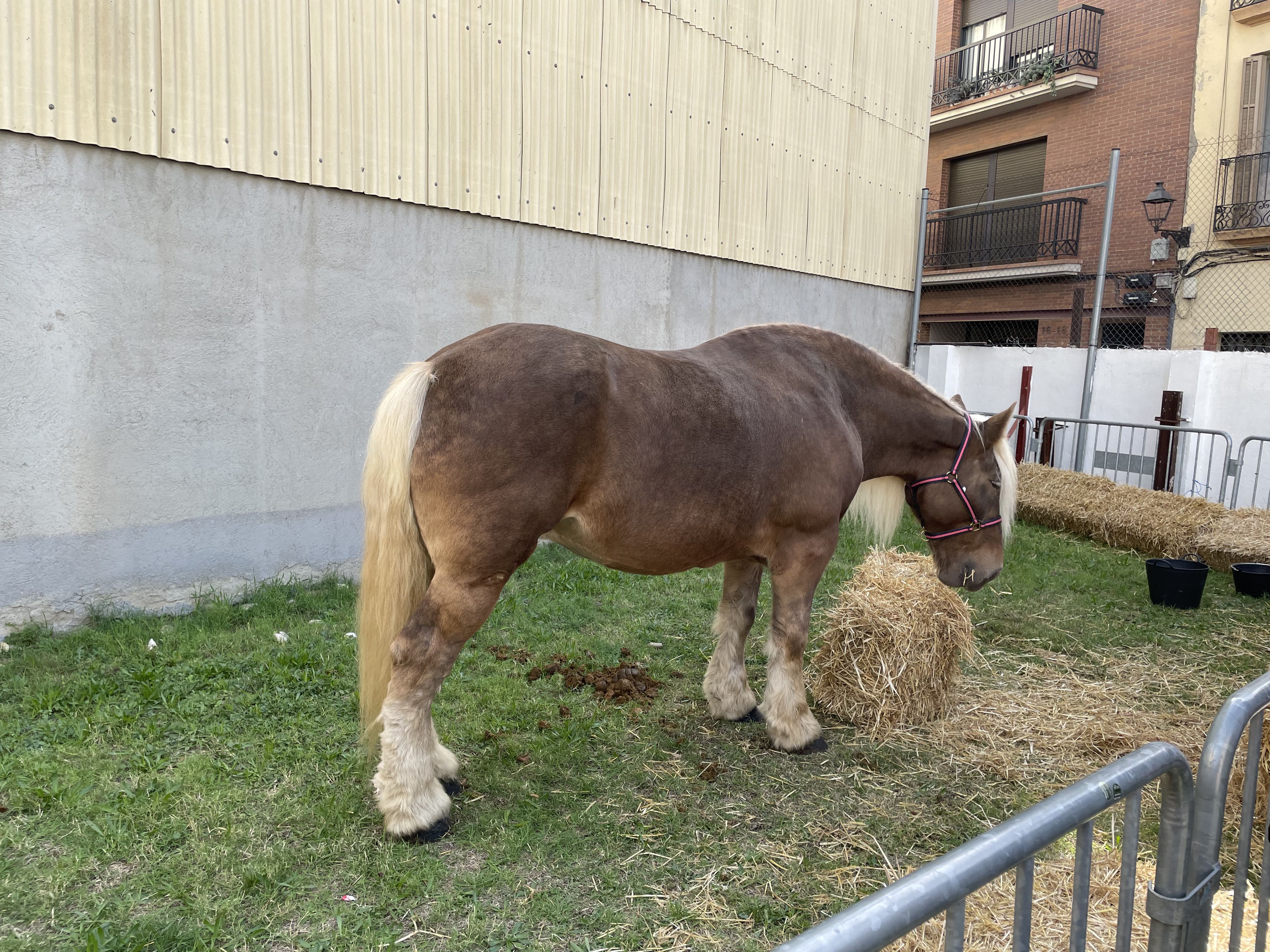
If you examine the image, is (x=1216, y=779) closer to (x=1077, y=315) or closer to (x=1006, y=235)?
(x=1077, y=315)

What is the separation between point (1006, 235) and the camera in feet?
53.6

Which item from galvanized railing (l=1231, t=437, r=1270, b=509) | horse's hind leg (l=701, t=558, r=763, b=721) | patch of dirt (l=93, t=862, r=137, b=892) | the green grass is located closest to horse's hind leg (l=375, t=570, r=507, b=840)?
the green grass

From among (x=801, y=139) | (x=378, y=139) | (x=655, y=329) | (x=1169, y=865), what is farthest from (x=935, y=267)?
(x=1169, y=865)

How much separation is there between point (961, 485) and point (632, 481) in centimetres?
195

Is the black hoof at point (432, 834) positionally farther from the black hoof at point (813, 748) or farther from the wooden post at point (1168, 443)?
the wooden post at point (1168, 443)

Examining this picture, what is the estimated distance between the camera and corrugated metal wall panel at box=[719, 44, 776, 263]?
815cm

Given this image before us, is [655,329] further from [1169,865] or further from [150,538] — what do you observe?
[1169,865]

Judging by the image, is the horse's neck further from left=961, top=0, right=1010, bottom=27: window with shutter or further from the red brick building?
A: left=961, top=0, right=1010, bottom=27: window with shutter

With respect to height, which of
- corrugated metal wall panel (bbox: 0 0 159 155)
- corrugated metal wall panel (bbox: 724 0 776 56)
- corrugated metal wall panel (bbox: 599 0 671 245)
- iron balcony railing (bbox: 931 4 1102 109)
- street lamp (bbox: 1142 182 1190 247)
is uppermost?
iron balcony railing (bbox: 931 4 1102 109)

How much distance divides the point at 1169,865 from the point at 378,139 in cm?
590

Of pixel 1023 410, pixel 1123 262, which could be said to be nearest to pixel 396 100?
pixel 1023 410

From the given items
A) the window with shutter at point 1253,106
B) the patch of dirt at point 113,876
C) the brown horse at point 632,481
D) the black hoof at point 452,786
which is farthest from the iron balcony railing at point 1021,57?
the patch of dirt at point 113,876

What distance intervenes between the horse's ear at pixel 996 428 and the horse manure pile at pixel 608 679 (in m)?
2.18

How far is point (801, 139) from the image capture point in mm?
9047
